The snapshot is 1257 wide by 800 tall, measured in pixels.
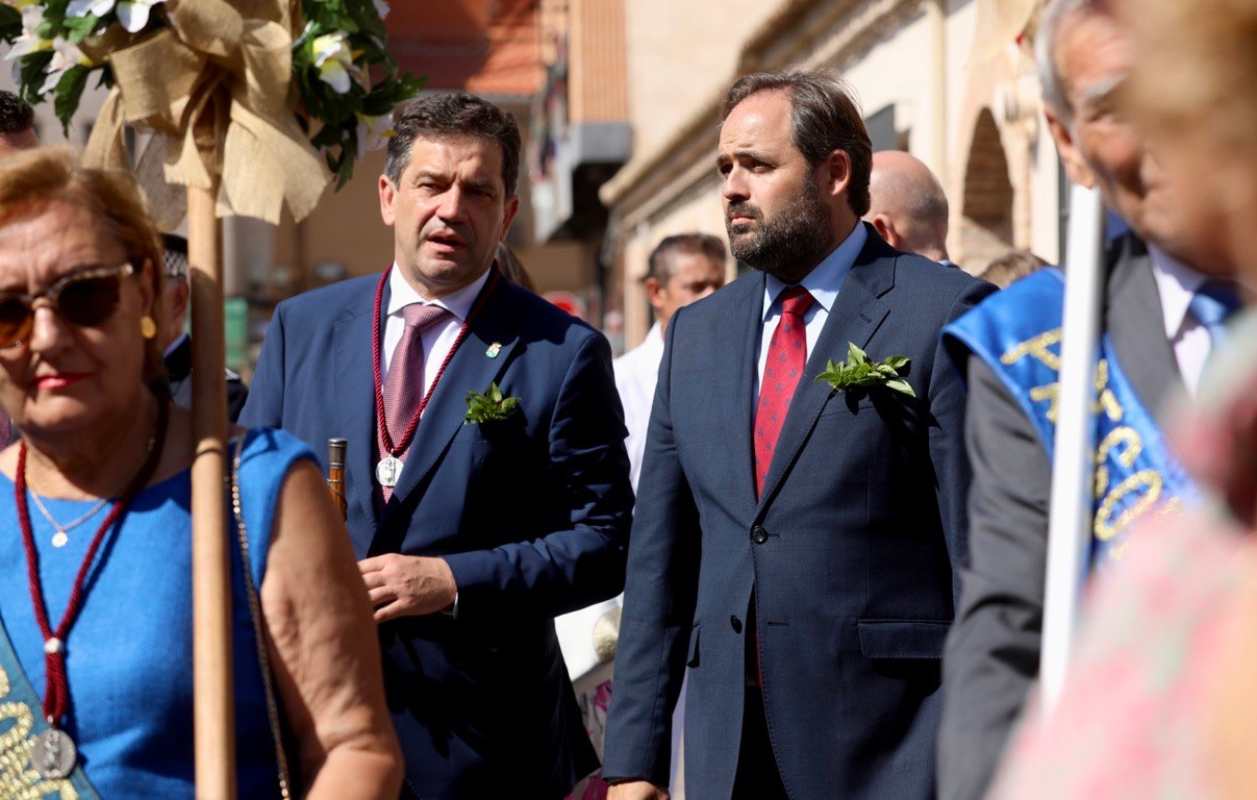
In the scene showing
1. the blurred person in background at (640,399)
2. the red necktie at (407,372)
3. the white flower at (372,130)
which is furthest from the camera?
the blurred person in background at (640,399)

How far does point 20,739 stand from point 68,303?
63 cm

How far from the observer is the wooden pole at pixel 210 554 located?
9.89ft

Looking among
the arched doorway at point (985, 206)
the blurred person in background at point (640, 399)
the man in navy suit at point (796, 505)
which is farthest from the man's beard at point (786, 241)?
the arched doorway at point (985, 206)

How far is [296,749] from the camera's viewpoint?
3168 mm

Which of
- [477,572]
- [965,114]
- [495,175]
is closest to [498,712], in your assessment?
[477,572]

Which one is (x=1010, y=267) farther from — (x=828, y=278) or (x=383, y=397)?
(x=383, y=397)

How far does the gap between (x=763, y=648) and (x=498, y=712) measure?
0.64 metres

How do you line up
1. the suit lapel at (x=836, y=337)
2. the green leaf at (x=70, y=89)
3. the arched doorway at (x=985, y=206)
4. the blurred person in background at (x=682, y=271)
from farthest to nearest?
the arched doorway at (x=985, y=206), the blurred person in background at (x=682, y=271), the suit lapel at (x=836, y=337), the green leaf at (x=70, y=89)

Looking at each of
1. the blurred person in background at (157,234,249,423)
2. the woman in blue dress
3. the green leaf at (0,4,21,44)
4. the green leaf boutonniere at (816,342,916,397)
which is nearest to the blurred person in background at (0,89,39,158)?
the blurred person in background at (157,234,249,423)

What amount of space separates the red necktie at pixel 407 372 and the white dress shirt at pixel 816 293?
780mm

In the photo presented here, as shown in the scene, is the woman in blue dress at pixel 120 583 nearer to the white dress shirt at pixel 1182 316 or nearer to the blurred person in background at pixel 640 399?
the white dress shirt at pixel 1182 316

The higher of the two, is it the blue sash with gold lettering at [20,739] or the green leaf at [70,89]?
the green leaf at [70,89]

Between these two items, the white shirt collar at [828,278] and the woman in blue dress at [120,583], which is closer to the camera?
the woman in blue dress at [120,583]

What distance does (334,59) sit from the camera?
358cm
